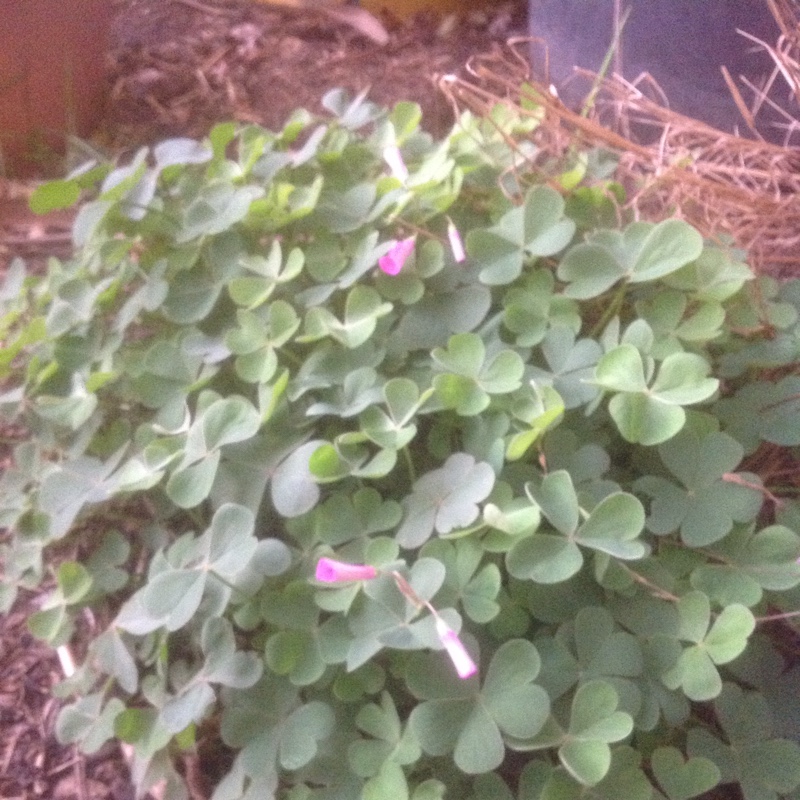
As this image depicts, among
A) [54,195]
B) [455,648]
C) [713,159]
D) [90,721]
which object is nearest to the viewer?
[455,648]

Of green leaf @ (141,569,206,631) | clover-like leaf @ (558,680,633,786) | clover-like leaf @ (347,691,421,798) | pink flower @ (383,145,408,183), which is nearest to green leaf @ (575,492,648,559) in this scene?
clover-like leaf @ (558,680,633,786)

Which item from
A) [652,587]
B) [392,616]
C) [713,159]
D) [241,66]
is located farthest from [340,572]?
[241,66]

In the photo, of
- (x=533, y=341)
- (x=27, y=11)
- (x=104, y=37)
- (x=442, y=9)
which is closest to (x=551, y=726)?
(x=533, y=341)

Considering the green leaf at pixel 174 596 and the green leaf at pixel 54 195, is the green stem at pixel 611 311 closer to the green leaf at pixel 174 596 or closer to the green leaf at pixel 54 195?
the green leaf at pixel 174 596

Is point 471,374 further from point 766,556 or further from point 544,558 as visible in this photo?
point 766,556

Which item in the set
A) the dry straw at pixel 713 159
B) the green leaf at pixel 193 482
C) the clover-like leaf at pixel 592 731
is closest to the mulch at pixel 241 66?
the dry straw at pixel 713 159

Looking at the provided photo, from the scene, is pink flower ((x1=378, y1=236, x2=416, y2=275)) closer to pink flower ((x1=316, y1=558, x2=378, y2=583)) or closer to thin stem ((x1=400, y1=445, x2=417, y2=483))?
thin stem ((x1=400, y1=445, x2=417, y2=483))
